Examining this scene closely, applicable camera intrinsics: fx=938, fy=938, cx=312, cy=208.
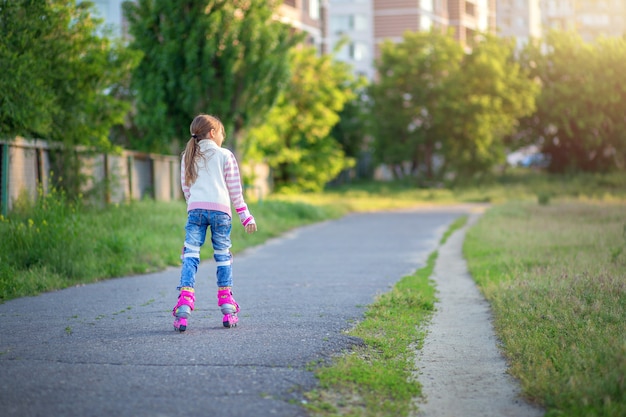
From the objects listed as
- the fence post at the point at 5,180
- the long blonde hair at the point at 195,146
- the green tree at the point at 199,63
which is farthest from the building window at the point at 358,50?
the long blonde hair at the point at 195,146

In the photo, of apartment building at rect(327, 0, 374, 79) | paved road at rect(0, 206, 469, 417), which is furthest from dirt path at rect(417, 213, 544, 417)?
apartment building at rect(327, 0, 374, 79)

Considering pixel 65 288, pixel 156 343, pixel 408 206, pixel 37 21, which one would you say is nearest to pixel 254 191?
pixel 408 206

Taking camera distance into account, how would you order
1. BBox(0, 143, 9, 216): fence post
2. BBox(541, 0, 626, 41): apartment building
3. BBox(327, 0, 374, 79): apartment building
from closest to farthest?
BBox(0, 143, 9, 216): fence post, BBox(327, 0, 374, 79): apartment building, BBox(541, 0, 626, 41): apartment building

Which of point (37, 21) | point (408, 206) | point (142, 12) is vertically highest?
point (142, 12)

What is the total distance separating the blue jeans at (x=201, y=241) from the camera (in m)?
7.62

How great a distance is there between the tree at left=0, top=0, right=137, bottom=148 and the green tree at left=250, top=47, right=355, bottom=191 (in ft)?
69.2

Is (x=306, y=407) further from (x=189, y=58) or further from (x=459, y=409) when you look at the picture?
(x=189, y=58)

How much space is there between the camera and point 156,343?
6.83 meters

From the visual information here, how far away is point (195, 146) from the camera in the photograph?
7730 millimetres

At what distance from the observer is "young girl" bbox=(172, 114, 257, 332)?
765cm

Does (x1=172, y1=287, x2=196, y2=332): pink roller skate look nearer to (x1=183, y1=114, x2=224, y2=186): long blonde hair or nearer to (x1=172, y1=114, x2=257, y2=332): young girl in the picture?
(x1=172, y1=114, x2=257, y2=332): young girl

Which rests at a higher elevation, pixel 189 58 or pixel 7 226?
pixel 189 58

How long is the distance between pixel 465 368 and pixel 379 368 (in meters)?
0.74

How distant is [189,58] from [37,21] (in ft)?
37.9
